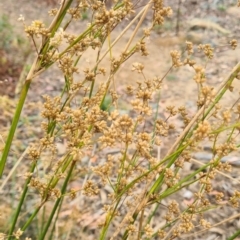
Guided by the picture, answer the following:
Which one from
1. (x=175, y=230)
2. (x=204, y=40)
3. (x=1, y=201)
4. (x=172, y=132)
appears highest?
(x=204, y=40)

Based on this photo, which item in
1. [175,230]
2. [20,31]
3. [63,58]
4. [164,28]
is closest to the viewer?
[63,58]

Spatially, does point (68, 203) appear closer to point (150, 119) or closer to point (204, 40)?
point (150, 119)

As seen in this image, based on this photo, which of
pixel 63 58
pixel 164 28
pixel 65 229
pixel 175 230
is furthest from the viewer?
pixel 164 28

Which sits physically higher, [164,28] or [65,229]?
[164,28]

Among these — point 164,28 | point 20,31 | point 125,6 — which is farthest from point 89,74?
point 164,28

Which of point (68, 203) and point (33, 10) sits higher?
point (33, 10)

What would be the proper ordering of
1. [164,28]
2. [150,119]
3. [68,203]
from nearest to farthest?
[68,203] < [150,119] < [164,28]

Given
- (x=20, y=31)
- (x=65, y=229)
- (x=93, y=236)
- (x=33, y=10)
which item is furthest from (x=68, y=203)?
(x=33, y=10)

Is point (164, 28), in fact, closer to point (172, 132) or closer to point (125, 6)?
point (172, 132)

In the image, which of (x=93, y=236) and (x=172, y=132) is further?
(x=172, y=132)
